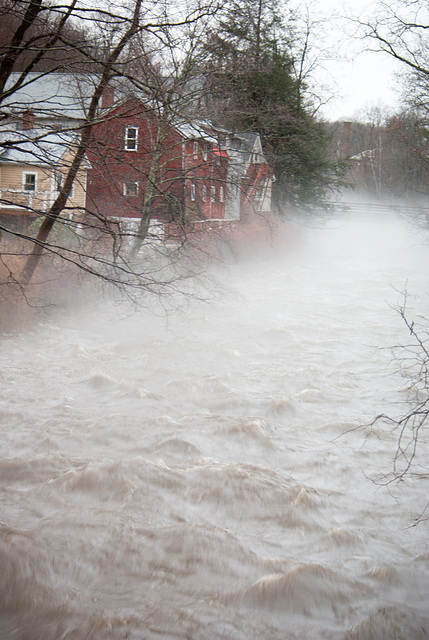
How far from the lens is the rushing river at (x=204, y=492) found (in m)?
5.78

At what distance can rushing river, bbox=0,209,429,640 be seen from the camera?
228 inches

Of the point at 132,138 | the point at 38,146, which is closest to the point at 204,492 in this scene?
the point at 38,146

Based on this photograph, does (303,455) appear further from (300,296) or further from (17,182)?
(17,182)

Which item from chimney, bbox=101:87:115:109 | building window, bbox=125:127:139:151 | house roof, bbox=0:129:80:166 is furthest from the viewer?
building window, bbox=125:127:139:151

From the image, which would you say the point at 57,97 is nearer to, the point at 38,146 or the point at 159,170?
the point at 159,170

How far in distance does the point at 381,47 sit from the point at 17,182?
1732 cm

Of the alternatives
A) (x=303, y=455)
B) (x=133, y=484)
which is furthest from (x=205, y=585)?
(x=303, y=455)

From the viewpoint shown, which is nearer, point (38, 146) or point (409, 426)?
point (38, 146)

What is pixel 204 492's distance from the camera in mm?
7906

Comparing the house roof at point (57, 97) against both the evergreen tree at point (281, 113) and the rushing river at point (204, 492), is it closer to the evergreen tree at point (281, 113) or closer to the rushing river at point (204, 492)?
the rushing river at point (204, 492)

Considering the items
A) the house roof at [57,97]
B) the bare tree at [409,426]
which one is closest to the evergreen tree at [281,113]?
the house roof at [57,97]

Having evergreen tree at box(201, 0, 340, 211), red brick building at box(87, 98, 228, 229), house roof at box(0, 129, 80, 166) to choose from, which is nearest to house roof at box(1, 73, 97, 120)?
house roof at box(0, 129, 80, 166)

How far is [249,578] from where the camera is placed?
6258mm

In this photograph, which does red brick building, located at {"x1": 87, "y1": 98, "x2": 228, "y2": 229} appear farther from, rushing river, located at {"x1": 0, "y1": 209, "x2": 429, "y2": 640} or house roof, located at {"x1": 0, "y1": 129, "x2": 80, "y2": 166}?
house roof, located at {"x1": 0, "y1": 129, "x2": 80, "y2": 166}
